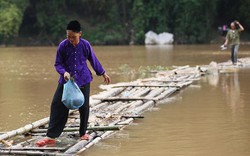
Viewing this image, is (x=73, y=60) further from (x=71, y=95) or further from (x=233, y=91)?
(x=233, y=91)

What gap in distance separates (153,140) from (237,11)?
134 ft

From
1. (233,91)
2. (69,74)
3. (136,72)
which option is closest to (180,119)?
(69,74)

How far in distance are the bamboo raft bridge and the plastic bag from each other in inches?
18.2

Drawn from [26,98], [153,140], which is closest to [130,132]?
[153,140]

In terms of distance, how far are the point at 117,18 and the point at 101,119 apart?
40.6 metres

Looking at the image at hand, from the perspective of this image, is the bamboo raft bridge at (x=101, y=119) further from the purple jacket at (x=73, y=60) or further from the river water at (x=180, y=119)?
the purple jacket at (x=73, y=60)

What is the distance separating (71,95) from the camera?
5945mm

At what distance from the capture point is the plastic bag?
5.96 metres

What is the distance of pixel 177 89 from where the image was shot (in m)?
11.3

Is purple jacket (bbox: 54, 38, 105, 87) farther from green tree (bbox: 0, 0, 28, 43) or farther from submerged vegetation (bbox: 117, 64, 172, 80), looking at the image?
green tree (bbox: 0, 0, 28, 43)

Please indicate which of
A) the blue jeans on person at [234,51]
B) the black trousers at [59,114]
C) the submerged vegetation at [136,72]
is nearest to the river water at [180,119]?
the black trousers at [59,114]

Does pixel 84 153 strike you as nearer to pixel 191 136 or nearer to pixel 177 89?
pixel 191 136

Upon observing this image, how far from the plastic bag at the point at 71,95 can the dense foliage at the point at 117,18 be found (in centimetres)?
3799

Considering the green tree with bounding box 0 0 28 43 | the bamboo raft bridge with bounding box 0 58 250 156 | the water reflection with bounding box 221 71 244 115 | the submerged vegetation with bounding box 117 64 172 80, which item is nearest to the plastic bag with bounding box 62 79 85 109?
the bamboo raft bridge with bounding box 0 58 250 156
